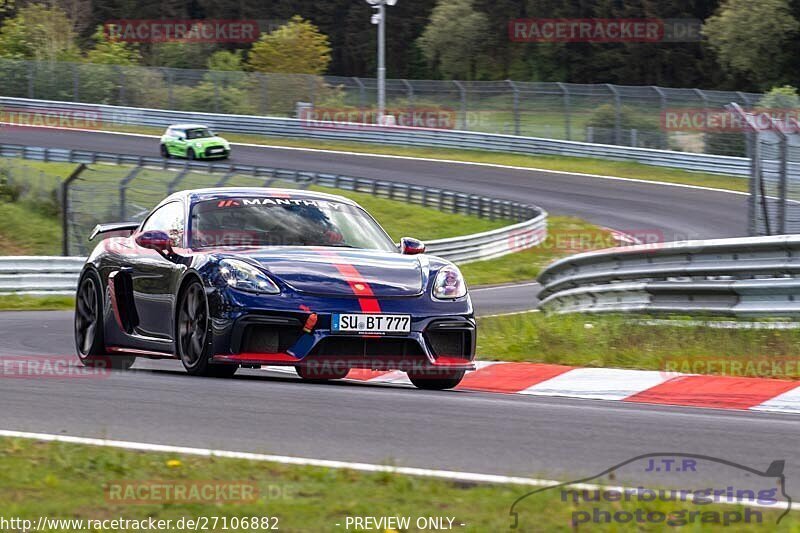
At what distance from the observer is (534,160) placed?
4647cm

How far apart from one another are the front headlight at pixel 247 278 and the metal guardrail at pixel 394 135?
3475 centimetres

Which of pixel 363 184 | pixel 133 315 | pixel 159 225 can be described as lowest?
pixel 363 184

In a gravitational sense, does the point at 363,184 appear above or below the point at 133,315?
below

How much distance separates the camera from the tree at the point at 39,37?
70.2 m

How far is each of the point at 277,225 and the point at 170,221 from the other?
0.88 meters

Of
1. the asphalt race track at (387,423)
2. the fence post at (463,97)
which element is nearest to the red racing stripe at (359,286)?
the asphalt race track at (387,423)

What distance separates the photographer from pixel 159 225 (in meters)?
9.65

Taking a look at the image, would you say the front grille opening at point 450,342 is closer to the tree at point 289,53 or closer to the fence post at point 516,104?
the fence post at point 516,104

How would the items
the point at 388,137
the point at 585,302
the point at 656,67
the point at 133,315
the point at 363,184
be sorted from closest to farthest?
the point at 133,315 → the point at 585,302 → the point at 363,184 → the point at 388,137 → the point at 656,67

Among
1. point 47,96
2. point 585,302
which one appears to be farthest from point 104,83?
point 585,302

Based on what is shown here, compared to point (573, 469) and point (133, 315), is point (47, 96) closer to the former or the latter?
point (133, 315)

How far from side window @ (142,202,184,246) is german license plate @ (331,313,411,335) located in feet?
5.12

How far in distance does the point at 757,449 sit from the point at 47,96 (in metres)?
53.5

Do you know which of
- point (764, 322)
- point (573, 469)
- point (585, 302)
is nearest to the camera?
point (573, 469)
